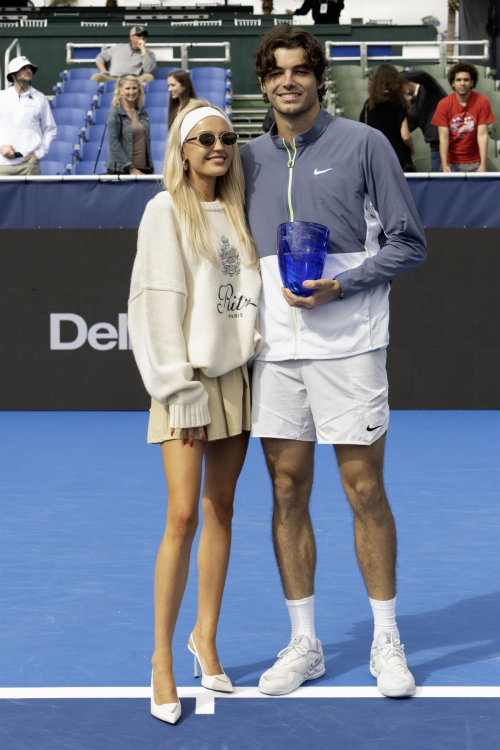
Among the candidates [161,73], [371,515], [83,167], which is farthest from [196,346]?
[161,73]

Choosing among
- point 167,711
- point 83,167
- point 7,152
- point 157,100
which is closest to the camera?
point 167,711

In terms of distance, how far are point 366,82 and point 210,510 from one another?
13162 mm

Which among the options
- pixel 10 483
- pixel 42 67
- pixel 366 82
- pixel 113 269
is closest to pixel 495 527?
pixel 10 483

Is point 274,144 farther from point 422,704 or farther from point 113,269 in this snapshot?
point 113,269

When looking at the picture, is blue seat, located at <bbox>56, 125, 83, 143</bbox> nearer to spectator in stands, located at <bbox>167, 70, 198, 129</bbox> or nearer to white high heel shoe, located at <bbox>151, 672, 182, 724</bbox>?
spectator in stands, located at <bbox>167, 70, 198, 129</bbox>

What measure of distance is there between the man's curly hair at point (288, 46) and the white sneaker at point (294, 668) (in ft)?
6.58

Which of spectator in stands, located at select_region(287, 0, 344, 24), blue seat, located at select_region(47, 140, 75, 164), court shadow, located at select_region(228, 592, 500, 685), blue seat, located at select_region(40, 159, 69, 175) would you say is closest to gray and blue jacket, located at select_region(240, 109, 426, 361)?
court shadow, located at select_region(228, 592, 500, 685)

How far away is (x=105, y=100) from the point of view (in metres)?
15.1

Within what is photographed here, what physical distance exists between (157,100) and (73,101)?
1.76 meters

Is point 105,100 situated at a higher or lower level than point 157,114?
higher

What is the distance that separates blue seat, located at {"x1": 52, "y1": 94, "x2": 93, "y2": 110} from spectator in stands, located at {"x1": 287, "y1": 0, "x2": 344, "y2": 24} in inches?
247

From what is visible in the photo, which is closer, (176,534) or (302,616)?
(176,534)

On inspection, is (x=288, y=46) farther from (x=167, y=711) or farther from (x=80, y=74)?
(x=80, y=74)

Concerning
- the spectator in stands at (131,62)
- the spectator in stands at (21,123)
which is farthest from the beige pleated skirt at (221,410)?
the spectator in stands at (131,62)
